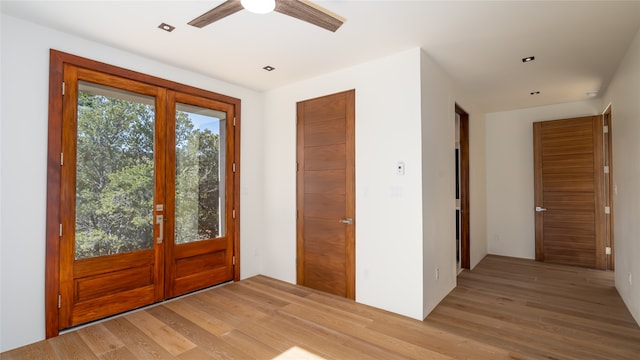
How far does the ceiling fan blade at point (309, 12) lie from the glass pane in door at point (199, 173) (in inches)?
91.5

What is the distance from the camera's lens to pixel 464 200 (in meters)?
4.80

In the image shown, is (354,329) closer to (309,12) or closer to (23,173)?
(309,12)

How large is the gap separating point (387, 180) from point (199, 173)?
89.6 inches

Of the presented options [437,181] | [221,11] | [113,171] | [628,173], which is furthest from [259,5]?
[628,173]

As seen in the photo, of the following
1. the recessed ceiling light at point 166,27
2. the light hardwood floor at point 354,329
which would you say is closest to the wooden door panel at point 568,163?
the light hardwood floor at point 354,329

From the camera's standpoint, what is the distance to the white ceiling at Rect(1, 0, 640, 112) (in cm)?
234

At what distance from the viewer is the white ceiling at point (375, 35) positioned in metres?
2.34

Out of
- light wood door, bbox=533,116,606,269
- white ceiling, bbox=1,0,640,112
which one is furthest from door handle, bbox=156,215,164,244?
light wood door, bbox=533,116,606,269

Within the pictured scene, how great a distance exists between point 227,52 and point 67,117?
5.13 ft

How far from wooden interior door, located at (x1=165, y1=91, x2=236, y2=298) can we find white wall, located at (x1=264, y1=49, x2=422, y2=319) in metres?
1.39

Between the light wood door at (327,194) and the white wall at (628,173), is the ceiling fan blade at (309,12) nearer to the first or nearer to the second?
the light wood door at (327,194)

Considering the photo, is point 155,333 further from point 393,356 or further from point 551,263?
point 551,263

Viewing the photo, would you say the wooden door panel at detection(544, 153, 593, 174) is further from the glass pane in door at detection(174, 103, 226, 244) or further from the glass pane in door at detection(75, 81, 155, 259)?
the glass pane in door at detection(75, 81, 155, 259)

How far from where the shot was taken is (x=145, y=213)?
330cm
